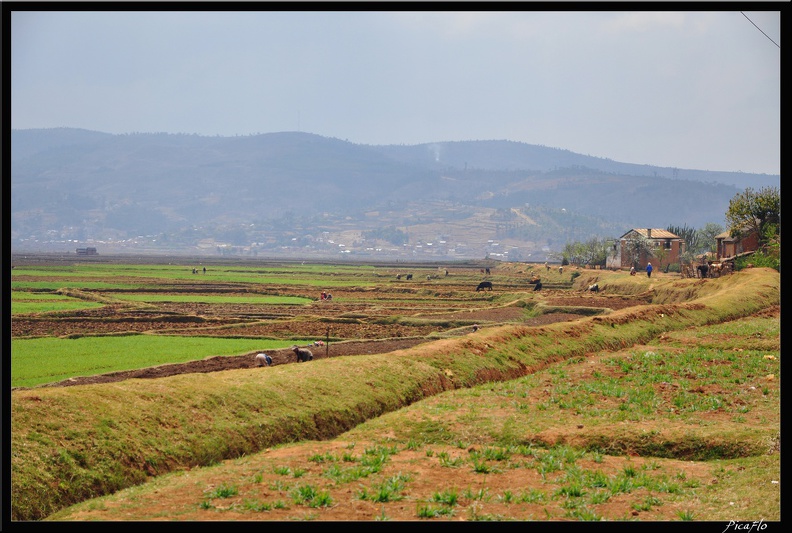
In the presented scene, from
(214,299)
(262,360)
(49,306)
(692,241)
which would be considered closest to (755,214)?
(214,299)

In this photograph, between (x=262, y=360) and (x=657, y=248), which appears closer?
(x=262, y=360)

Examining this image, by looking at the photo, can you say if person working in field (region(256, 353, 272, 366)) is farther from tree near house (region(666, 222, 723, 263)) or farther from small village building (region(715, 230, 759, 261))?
tree near house (region(666, 222, 723, 263))

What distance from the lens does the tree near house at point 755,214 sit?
55.1 meters

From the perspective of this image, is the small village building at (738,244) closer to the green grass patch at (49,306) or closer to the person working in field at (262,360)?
the green grass patch at (49,306)

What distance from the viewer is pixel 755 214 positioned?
55.6 metres

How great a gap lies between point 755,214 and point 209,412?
49.9m

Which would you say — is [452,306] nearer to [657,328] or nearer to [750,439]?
[657,328]

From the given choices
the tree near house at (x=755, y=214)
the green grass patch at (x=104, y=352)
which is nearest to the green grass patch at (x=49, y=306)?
the green grass patch at (x=104, y=352)

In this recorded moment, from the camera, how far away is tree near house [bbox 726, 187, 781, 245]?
5509cm

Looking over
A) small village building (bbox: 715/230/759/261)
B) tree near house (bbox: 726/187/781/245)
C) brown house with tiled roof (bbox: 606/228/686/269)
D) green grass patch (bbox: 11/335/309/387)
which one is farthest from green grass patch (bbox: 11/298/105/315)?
brown house with tiled roof (bbox: 606/228/686/269)

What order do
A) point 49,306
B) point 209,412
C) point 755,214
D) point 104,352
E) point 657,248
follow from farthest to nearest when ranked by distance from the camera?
point 657,248
point 755,214
point 49,306
point 104,352
point 209,412

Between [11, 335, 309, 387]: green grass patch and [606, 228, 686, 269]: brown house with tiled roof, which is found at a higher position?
[606, 228, 686, 269]: brown house with tiled roof

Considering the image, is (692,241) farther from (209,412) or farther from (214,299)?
(209,412)

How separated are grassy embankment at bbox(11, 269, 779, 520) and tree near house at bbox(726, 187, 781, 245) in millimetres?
36728
